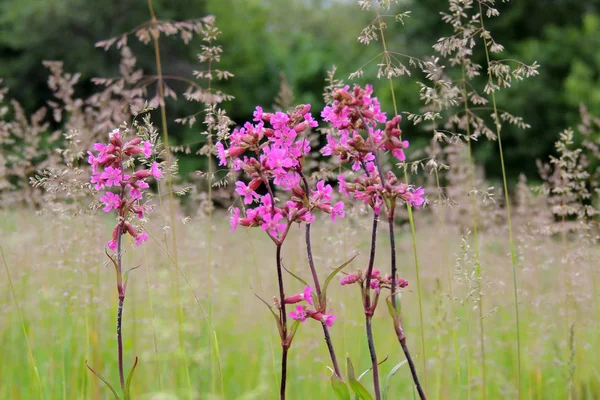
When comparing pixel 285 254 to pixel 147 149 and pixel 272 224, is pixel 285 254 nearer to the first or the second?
pixel 147 149

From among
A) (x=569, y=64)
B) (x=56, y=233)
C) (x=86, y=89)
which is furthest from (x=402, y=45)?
(x=56, y=233)

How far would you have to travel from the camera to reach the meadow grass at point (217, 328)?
11.2ft

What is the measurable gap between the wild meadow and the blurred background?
10.2 meters

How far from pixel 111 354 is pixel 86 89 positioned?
56.7 ft

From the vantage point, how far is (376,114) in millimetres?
1854

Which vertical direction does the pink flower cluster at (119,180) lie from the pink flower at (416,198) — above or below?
above

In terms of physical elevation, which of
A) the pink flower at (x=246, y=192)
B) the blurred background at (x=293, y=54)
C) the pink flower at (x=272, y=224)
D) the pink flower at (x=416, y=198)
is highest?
the blurred background at (x=293, y=54)

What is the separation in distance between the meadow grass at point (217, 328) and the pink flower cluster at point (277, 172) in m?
1.29

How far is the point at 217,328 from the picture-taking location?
4.91 metres

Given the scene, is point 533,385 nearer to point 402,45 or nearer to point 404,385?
point 404,385

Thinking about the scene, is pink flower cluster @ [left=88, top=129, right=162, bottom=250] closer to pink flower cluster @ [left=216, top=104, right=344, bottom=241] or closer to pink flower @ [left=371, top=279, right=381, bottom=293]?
pink flower cluster @ [left=216, top=104, right=344, bottom=241]

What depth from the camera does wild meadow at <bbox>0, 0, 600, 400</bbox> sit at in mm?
1858

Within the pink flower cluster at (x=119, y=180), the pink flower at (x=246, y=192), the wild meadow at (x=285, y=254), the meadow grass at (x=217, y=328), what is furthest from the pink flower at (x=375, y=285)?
the meadow grass at (x=217, y=328)

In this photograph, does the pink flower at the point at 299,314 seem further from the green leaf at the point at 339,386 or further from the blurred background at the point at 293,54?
the blurred background at the point at 293,54
